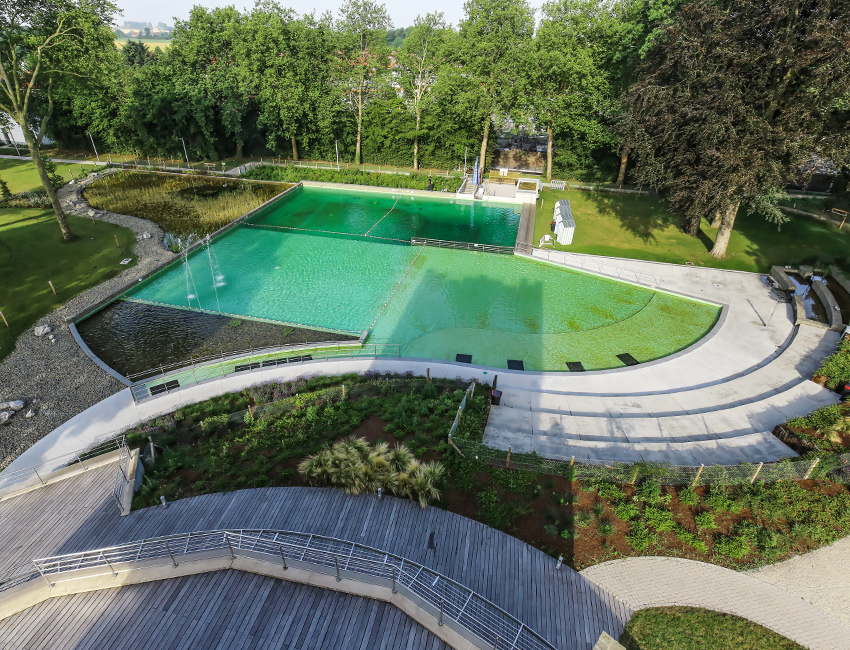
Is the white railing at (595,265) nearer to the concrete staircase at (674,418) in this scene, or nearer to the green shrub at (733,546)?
the concrete staircase at (674,418)

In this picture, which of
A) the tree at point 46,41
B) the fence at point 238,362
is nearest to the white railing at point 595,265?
the fence at point 238,362

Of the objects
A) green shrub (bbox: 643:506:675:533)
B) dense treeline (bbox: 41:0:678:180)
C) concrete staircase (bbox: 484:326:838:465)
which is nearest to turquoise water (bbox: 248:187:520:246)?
dense treeline (bbox: 41:0:678:180)

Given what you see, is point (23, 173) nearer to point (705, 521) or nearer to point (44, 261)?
point (44, 261)

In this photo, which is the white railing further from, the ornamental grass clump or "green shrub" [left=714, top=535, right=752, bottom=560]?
the ornamental grass clump

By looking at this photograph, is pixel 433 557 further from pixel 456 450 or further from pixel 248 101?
pixel 248 101

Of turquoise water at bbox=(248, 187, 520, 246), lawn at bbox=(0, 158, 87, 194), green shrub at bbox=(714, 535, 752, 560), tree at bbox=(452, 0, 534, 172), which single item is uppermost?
tree at bbox=(452, 0, 534, 172)

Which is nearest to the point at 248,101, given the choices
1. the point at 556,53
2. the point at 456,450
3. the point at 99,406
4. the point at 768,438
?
the point at 556,53
